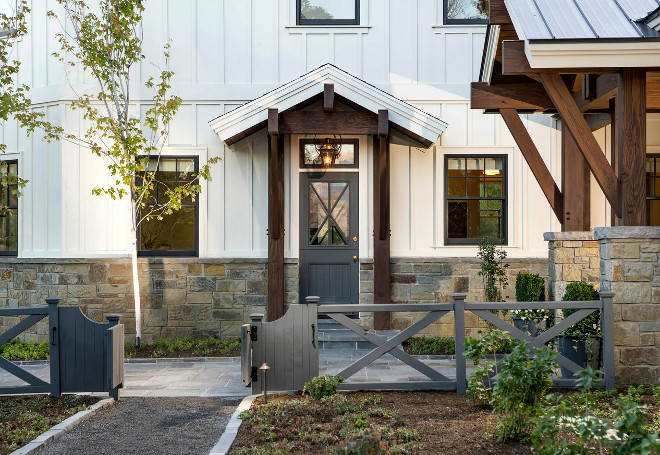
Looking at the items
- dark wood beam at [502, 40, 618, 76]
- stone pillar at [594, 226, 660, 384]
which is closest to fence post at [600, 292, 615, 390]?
stone pillar at [594, 226, 660, 384]

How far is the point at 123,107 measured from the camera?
36.0 ft

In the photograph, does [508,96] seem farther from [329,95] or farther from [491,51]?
[329,95]

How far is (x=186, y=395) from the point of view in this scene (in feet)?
24.8

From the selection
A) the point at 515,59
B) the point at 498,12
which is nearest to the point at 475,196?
the point at 498,12

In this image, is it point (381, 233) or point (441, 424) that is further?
point (381, 233)

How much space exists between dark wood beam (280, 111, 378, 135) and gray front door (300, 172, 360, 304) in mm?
1037

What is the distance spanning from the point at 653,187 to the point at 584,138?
4.82m

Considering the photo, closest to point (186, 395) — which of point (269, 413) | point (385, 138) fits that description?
point (269, 413)

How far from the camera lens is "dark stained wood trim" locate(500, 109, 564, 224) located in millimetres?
8797

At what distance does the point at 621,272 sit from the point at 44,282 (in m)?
8.57

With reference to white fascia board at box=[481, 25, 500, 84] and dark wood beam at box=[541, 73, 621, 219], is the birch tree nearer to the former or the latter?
white fascia board at box=[481, 25, 500, 84]

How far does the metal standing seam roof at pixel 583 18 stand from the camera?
699cm

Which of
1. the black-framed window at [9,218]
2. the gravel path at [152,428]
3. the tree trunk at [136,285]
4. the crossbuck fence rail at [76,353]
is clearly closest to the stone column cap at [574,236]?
the gravel path at [152,428]

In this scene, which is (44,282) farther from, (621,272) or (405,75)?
(621,272)
